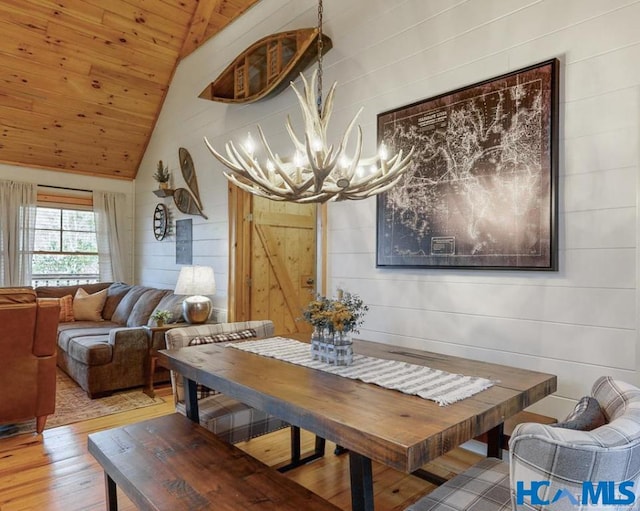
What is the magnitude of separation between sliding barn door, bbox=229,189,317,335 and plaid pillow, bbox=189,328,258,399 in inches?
55.9

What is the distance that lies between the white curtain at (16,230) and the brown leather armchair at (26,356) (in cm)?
304

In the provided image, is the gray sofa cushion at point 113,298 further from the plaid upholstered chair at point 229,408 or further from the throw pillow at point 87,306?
the plaid upholstered chair at point 229,408

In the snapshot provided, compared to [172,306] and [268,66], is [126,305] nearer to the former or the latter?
[172,306]

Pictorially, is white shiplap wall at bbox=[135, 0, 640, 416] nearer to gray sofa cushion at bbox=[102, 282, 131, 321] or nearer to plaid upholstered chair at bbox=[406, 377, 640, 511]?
plaid upholstered chair at bbox=[406, 377, 640, 511]

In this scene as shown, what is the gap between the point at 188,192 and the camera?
5.00 meters

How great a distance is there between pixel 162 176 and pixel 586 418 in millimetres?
5244

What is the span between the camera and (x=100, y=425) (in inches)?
125

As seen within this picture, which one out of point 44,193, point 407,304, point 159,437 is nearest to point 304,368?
point 159,437

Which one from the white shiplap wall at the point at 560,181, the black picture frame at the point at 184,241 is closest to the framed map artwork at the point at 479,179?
the white shiplap wall at the point at 560,181

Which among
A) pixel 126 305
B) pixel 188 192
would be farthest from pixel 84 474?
pixel 188 192

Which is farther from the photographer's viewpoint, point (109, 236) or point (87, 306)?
point (109, 236)

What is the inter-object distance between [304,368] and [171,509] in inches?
29.8

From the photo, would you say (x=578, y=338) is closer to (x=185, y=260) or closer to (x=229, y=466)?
(x=229, y=466)

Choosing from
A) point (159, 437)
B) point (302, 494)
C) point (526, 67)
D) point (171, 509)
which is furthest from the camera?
point (526, 67)
